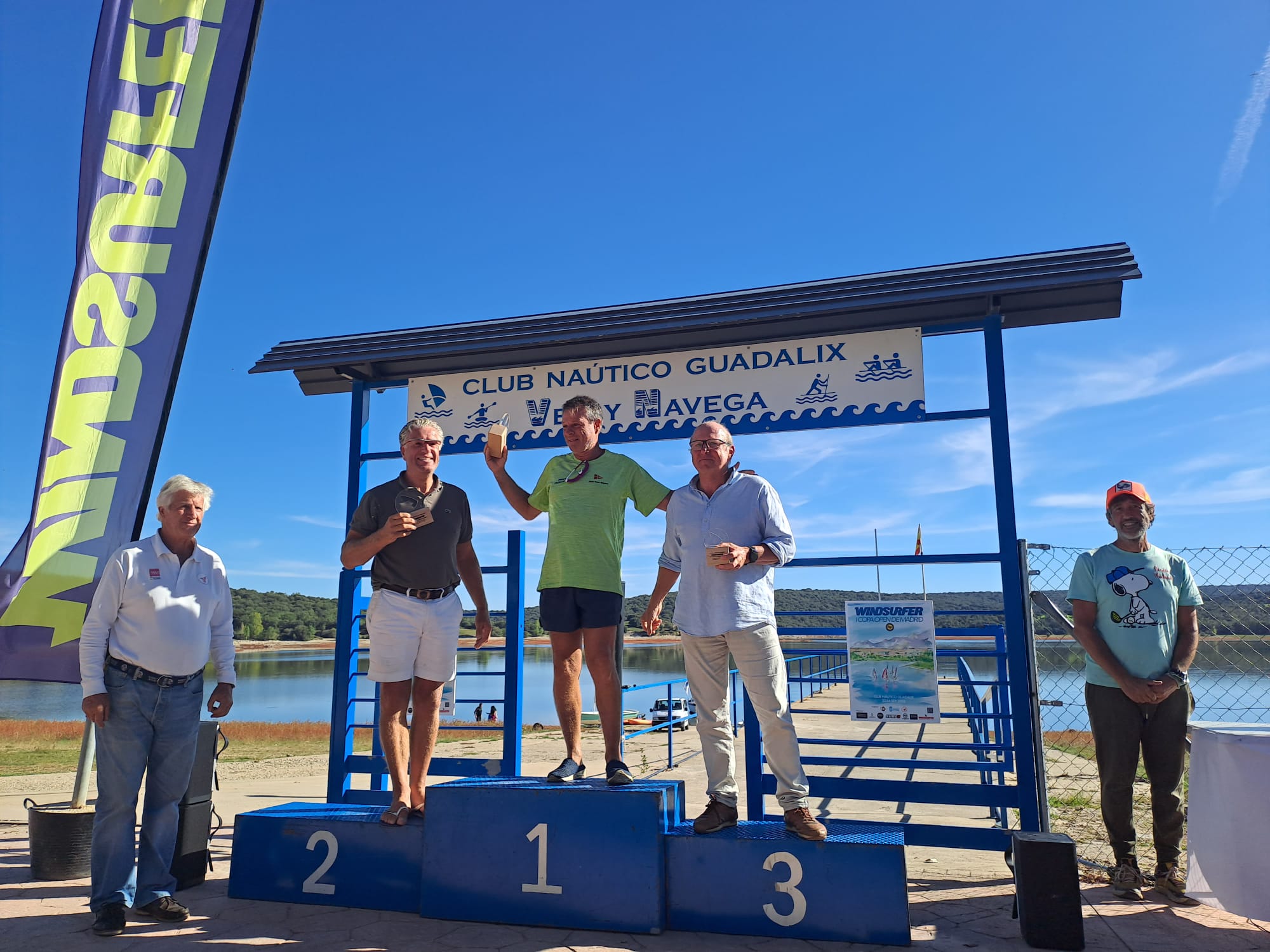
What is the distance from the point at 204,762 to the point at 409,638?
151 centimetres

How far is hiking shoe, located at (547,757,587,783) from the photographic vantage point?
155 inches

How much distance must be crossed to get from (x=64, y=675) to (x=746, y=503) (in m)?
4.18

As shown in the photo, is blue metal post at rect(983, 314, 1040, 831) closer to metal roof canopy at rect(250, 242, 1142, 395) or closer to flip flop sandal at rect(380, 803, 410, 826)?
metal roof canopy at rect(250, 242, 1142, 395)

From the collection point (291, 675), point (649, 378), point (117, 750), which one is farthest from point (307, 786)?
point (291, 675)

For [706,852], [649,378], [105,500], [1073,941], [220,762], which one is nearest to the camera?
[1073,941]

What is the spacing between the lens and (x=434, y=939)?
10.8ft

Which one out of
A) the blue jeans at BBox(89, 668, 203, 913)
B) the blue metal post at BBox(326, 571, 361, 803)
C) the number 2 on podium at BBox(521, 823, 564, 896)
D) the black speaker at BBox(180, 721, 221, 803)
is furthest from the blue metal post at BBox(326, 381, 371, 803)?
the number 2 on podium at BBox(521, 823, 564, 896)

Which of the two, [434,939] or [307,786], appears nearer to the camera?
[434,939]

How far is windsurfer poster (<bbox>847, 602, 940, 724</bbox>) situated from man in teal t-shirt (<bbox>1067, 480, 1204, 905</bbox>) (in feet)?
2.50

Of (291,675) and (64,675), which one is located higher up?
(64,675)

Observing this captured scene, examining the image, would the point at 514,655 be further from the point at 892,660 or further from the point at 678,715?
the point at 678,715

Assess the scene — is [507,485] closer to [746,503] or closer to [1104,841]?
[746,503]

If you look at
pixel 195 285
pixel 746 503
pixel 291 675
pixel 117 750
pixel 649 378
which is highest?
pixel 195 285

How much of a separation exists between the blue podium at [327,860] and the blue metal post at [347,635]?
1141 mm
